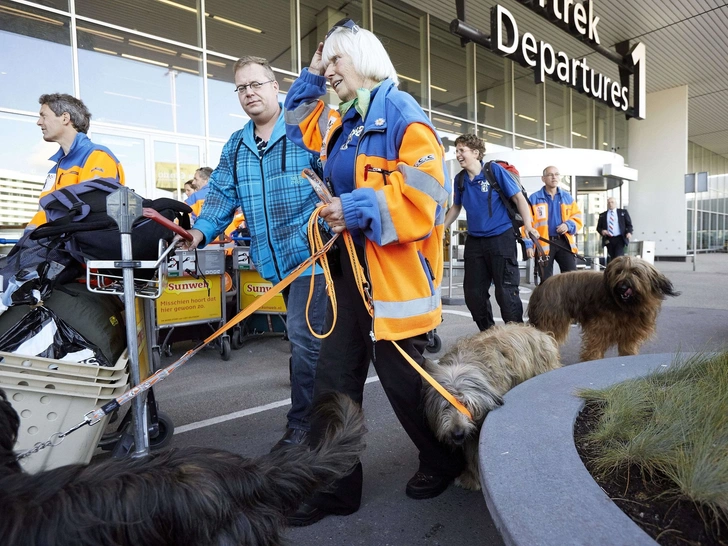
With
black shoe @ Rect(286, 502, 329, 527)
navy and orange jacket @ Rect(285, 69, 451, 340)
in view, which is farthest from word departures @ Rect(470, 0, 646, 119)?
black shoe @ Rect(286, 502, 329, 527)

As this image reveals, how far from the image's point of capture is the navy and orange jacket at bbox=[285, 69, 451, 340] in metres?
1.98

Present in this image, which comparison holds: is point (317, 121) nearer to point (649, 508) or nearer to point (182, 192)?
point (649, 508)

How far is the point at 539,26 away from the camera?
50.2 ft

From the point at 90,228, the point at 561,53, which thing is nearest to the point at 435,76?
the point at 561,53

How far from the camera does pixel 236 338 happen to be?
6105 mm

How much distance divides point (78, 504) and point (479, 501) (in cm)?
192

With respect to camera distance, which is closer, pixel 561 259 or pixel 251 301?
pixel 251 301

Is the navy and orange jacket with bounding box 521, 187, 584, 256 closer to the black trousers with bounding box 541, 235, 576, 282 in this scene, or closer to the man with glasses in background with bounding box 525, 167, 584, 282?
the man with glasses in background with bounding box 525, 167, 584, 282

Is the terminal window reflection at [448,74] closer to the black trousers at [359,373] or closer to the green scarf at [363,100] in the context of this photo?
the green scarf at [363,100]

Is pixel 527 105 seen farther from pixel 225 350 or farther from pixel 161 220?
pixel 161 220

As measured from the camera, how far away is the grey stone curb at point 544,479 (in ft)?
4.03

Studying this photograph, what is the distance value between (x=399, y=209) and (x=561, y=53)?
14.5 m

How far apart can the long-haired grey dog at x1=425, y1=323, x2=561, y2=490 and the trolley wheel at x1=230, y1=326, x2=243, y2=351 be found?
3.86m

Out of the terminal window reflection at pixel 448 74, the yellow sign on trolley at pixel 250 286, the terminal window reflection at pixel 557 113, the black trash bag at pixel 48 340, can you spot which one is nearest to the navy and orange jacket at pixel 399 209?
the black trash bag at pixel 48 340
